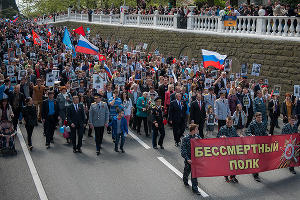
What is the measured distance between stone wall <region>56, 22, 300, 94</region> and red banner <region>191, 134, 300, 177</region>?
7724 millimetres

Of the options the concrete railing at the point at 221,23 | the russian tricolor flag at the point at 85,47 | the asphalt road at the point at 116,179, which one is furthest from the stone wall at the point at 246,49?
the asphalt road at the point at 116,179

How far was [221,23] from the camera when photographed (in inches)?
826

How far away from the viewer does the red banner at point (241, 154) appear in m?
8.29

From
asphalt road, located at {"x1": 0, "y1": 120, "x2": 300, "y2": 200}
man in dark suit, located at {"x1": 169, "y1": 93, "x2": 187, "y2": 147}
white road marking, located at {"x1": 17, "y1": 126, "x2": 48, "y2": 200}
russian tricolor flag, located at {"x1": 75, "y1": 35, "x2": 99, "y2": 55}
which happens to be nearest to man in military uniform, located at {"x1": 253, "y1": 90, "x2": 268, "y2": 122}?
man in dark suit, located at {"x1": 169, "y1": 93, "x2": 187, "y2": 147}

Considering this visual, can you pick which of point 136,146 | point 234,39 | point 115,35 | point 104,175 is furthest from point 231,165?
point 115,35

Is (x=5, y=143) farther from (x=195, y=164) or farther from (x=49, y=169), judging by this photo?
(x=195, y=164)

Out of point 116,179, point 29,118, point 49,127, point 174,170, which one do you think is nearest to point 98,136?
point 49,127

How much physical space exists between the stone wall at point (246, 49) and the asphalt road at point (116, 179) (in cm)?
792

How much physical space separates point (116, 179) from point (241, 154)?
2885 millimetres

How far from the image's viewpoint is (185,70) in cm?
1838

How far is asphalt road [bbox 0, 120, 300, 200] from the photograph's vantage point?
815cm

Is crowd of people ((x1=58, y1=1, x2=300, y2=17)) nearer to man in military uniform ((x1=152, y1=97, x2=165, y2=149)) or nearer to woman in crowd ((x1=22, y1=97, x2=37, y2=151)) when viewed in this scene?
man in military uniform ((x1=152, y1=97, x2=165, y2=149))

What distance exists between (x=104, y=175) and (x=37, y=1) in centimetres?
7084

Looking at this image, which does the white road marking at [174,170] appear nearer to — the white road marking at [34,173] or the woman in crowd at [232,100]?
the white road marking at [34,173]
